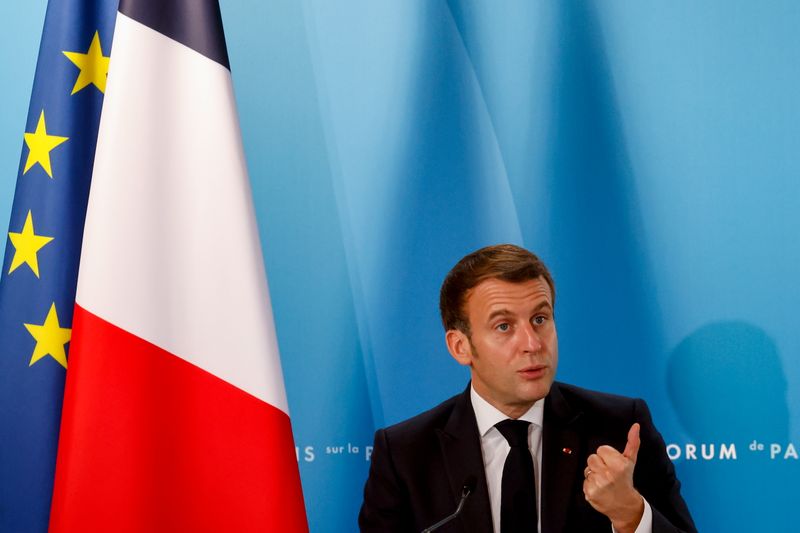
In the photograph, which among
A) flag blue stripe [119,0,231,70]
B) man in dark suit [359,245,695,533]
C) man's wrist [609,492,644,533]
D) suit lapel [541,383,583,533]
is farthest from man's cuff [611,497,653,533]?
flag blue stripe [119,0,231,70]

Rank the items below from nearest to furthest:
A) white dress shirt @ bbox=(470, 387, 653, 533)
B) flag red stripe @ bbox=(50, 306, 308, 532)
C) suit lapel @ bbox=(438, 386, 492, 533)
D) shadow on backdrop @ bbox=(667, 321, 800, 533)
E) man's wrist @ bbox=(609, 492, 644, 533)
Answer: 1. man's wrist @ bbox=(609, 492, 644, 533)
2. flag red stripe @ bbox=(50, 306, 308, 532)
3. suit lapel @ bbox=(438, 386, 492, 533)
4. white dress shirt @ bbox=(470, 387, 653, 533)
5. shadow on backdrop @ bbox=(667, 321, 800, 533)

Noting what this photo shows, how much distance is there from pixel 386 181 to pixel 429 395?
2.21ft

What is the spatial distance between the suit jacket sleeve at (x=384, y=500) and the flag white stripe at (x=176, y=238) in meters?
0.34

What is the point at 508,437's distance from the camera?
2.31 meters

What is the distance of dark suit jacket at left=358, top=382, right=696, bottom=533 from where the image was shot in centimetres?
224

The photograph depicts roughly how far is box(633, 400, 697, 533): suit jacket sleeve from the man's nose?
36 cm

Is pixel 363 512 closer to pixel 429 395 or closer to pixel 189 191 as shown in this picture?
pixel 429 395

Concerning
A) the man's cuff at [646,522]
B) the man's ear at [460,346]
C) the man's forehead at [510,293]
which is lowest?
the man's cuff at [646,522]

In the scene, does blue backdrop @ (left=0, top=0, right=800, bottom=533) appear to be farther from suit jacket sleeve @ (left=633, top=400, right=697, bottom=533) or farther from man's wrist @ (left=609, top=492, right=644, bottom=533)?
man's wrist @ (left=609, top=492, right=644, bottom=533)

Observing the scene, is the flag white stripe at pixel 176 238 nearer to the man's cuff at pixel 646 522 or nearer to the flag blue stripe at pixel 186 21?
the flag blue stripe at pixel 186 21

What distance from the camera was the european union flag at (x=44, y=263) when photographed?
2.35m

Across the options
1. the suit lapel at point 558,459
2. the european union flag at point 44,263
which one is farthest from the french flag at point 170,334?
the suit lapel at point 558,459

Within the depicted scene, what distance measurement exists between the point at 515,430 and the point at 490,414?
0.31 feet

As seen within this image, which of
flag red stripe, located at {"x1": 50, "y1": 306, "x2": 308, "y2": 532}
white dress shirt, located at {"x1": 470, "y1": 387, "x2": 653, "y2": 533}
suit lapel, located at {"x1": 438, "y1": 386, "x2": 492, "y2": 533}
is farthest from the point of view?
white dress shirt, located at {"x1": 470, "y1": 387, "x2": 653, "y2": 533}
